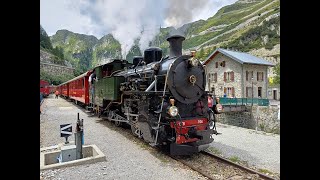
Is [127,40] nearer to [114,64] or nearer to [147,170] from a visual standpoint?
[114,64]

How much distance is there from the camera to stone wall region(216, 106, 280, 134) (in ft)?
66.4

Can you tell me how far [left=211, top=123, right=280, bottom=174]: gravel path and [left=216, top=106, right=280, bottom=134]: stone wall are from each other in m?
10.6

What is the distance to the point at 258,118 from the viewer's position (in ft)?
71.7

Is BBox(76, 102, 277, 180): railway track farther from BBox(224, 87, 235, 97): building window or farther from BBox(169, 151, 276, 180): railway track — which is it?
BBox(224, 87, 235, 97): building window

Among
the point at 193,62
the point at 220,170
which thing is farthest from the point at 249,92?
the point at 220,170

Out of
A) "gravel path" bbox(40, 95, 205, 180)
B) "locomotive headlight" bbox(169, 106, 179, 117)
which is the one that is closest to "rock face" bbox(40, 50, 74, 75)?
"gravel path" bbox(40, 95, 205, 180)

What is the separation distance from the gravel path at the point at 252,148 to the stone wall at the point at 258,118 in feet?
34.9

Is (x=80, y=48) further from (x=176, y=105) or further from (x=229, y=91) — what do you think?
(x=176, y=105)

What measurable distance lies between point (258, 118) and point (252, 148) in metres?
15.4
